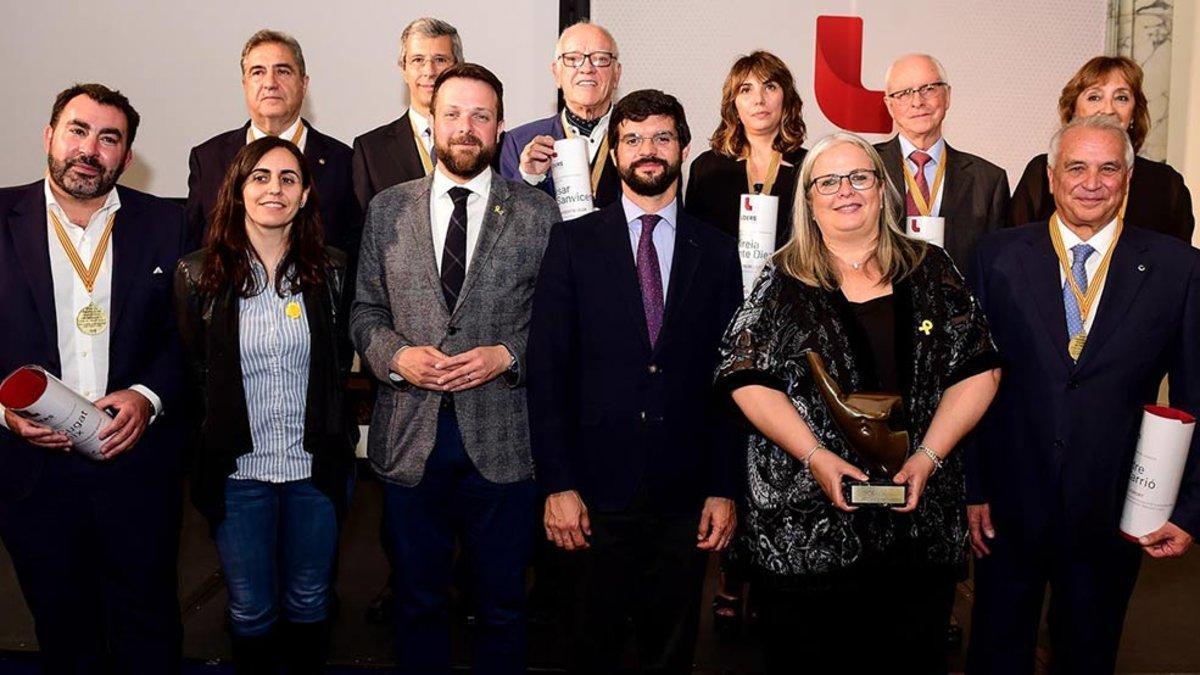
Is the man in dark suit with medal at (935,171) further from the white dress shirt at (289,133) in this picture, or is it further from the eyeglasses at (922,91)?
the white dress shirt at (289,133)

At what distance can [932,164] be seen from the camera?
134 inches

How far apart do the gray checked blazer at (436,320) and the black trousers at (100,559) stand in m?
0.60

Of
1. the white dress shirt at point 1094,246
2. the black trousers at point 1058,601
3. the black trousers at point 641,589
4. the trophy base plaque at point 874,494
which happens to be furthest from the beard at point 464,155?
the black trousers at point 1058,601

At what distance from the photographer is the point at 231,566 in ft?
8.71

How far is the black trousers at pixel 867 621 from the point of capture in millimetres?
2357

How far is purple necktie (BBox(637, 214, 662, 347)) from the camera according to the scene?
2643 millimetres

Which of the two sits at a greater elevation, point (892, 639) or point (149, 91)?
point (149, 91)

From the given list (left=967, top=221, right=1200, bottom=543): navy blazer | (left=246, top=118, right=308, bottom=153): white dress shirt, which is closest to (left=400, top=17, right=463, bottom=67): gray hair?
(left=246, top=118, right=308, bottom=153): white dress shirt

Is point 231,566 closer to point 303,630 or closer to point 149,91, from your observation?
point 303,630

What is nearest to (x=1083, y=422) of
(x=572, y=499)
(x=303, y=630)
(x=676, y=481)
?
(x=676, y=481)

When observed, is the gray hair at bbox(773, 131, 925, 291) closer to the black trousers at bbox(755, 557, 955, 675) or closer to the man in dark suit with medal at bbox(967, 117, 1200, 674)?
the man in dark suit with medal at bbox(967, 117, 1200, 674)

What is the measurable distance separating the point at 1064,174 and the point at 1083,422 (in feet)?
2.06

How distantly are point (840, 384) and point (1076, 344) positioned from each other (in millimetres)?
712

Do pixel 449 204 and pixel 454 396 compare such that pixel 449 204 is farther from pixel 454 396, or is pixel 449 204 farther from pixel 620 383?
pixel 620 383
